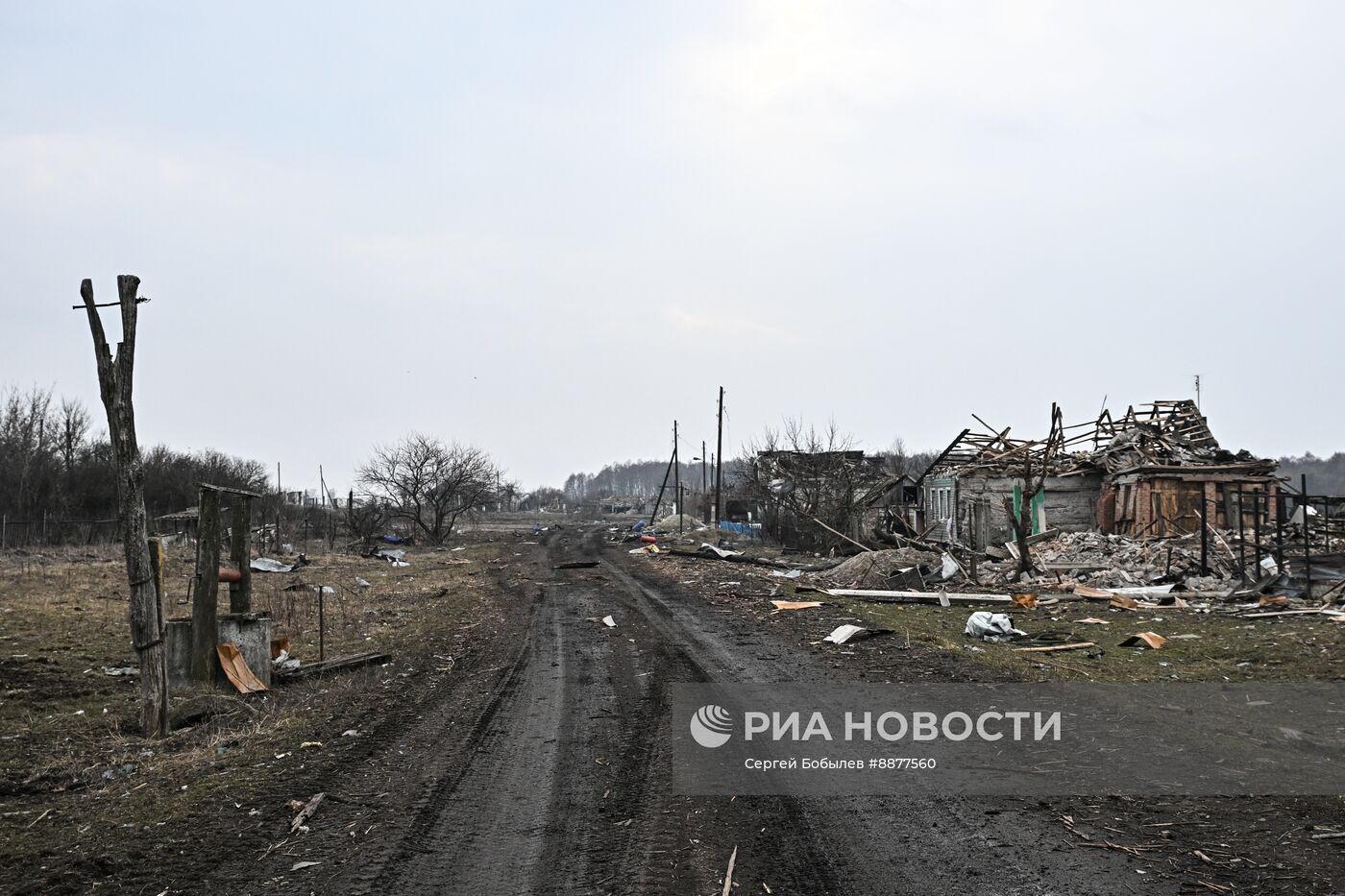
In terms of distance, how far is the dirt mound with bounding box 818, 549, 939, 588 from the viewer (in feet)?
69.5

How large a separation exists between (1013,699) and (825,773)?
129 inches

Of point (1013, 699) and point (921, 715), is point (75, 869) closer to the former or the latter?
point (921, 715)

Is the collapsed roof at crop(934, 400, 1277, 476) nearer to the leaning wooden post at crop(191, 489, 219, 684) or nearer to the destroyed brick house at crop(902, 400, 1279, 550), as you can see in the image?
the destroyed brick house at crop(902, 400, 1279, 550)

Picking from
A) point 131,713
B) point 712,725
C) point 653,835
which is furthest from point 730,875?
point 131,713

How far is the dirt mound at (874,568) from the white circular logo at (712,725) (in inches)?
511

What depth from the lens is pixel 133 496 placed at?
26.2 ft

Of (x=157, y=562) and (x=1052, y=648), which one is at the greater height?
(x=157, y=562)

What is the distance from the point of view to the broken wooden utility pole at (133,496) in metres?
7.94

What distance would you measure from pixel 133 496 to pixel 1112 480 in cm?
2768

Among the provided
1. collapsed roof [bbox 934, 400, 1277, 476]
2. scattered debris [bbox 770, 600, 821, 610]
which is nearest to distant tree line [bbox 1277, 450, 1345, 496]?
collapsed roof [bbox 934, 400, 1277, 476]

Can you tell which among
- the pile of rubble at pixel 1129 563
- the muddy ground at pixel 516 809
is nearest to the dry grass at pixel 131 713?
the muddy ground at pixel 516 809

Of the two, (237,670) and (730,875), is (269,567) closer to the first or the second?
(237,670)

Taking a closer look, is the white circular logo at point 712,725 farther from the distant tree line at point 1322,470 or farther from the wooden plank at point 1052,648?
the distant tree line at point 1322,470

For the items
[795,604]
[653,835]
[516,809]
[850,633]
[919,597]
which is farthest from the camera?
[919,597]
